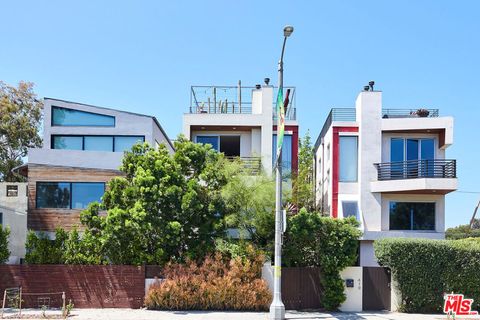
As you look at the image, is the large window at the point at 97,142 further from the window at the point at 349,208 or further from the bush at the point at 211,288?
the window at the point at 349,208

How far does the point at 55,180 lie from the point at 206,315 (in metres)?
9.81

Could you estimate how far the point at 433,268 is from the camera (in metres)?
18.7

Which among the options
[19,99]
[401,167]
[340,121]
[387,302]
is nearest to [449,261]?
[387,302]

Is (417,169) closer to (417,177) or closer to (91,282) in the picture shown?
(417,177)

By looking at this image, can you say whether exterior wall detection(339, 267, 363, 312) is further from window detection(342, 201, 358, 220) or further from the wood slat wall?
the wood slat wall

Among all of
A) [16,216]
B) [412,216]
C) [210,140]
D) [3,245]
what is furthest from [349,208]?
[16,216]

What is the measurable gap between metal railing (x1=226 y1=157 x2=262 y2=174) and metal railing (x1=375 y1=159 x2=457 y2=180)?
599 centimetres

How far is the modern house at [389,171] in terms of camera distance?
2397 cm

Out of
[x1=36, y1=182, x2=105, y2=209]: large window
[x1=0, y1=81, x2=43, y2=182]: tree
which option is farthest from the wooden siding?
[x1=0, y1=81, x2=43, y2=182]: tree

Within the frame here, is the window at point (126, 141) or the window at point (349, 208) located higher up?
the window at point (126, 141)

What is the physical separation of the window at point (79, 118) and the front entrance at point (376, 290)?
532 inches

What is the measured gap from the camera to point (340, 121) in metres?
25.6

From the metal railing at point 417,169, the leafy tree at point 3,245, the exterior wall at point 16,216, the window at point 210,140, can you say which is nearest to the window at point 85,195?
the leafy tree at point 3,245

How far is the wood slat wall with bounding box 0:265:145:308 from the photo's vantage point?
1897 cm
